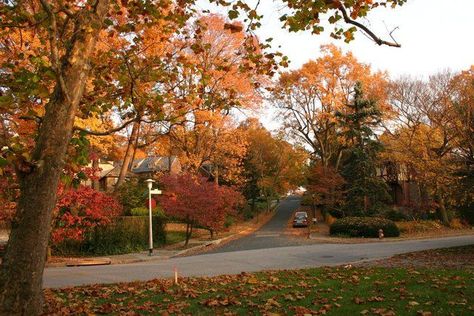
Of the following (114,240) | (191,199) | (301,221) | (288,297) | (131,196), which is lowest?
(288,297)

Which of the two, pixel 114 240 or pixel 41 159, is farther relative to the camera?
pixel 114 240

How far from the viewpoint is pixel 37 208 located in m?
5.37

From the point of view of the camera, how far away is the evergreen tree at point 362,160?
3503 centimetres

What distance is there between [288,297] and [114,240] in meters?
19.5

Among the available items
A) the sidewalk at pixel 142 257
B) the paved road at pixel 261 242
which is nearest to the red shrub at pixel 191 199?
the sidewalk at pixel 142 257

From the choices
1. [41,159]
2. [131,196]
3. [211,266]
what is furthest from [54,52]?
[131,196]

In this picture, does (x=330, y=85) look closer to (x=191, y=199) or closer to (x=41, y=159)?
(x=191, y=199)

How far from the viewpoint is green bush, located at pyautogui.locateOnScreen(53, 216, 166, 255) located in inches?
959

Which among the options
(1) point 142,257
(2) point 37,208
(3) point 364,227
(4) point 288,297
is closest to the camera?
(2) point 37,208

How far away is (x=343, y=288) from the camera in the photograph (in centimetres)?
850

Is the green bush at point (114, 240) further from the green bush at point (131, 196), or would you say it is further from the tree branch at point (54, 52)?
the tree branch at point (54, 52)

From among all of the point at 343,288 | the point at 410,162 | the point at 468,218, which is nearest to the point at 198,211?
the point at 410,162

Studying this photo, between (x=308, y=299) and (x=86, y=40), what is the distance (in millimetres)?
5085

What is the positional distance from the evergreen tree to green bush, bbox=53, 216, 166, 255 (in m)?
16.5
